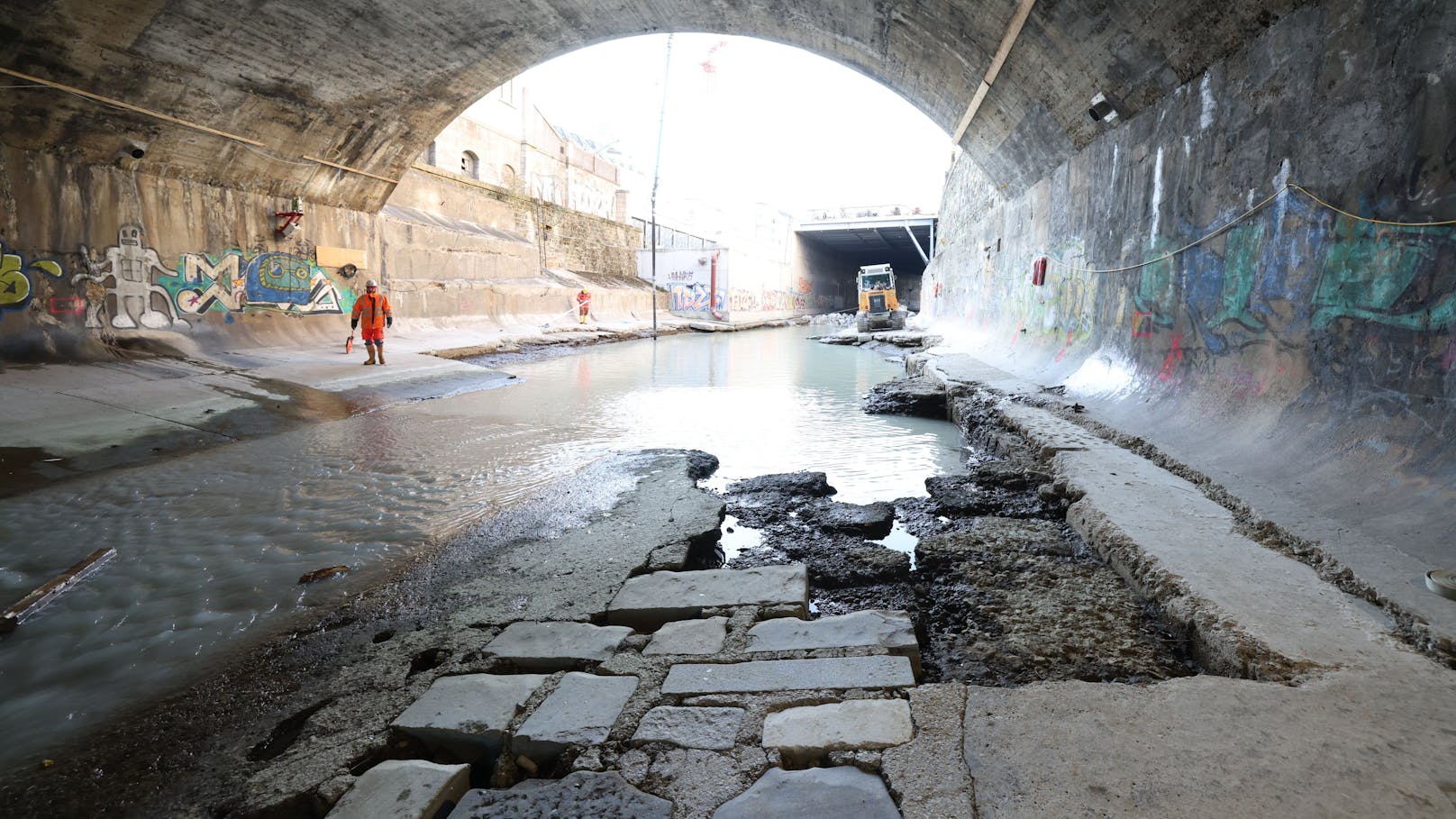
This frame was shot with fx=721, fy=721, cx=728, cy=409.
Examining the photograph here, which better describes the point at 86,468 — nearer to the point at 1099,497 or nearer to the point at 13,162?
the point at 13,162

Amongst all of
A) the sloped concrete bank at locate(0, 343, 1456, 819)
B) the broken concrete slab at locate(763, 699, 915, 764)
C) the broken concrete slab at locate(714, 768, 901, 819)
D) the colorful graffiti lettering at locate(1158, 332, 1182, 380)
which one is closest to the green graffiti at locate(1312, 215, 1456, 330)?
the sloped concrete bank at locate(0, 343, 1456, 819)

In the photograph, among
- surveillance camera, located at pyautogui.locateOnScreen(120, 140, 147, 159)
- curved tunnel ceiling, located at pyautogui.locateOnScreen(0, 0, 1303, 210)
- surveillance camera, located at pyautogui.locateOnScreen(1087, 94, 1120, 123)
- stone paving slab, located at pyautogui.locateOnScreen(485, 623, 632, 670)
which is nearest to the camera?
stone paving slab, located at pyautogui.locateOnScreen(485, 623, 632, 670)

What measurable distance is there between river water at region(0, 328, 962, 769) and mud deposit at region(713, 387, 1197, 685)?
22.4 inches

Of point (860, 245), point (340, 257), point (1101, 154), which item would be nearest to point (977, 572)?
point (1101, 154)

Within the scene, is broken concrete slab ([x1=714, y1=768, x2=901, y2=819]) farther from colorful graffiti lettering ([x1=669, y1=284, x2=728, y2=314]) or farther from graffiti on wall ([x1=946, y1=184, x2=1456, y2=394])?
colorful graffiti lettering ([x1=669, y1=284, x2=728, y2=314])

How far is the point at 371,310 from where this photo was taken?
11492 mm

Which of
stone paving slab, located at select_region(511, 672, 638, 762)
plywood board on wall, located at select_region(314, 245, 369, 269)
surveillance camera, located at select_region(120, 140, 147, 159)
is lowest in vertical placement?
stone paving slab, located at select_region(511, 672, 638, 762)

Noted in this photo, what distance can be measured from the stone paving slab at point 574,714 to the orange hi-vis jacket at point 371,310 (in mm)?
10540

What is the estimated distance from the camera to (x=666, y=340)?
22.6 meters

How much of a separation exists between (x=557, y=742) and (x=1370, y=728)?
221 centimetres

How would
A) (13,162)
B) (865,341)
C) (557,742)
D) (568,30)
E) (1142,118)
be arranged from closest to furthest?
(557,742) < (1142,118) < (13,162) < (568,30) < (865,341)

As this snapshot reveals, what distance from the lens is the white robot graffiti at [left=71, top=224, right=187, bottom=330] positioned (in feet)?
33.4

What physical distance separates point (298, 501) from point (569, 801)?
3982 mm

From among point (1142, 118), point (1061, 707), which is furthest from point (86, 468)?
point (1142, 118)
